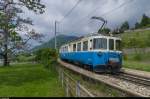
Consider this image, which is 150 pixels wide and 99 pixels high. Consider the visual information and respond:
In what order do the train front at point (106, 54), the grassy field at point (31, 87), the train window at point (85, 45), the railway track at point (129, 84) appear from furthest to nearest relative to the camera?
the train window at point (85, 45) → the train front at point (106, 54) → the grassy field at point (31, 87) → the railway track at point (129, 84)

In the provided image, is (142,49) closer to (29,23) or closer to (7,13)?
(29,23)

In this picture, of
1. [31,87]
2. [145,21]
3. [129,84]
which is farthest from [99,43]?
[145,21]

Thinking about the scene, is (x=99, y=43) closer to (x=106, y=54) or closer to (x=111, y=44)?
(x=106, y=54)

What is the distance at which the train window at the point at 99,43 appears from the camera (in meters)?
23.4

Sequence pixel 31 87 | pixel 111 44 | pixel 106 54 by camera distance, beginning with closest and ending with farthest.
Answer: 1. pixel 31 87
2. pixel 106 54
3. pixel 111 44

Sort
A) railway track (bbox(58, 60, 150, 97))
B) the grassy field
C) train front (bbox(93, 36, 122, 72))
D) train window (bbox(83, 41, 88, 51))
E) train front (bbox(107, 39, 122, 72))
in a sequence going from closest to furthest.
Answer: railway track (bbox(58, 60, 150, 97)), the grassy field, train front (bbox(93, 36, 122, 72)), train front (bbox(107, 39, 122, 72)), train window (bbox(83, 41, 88, 51))

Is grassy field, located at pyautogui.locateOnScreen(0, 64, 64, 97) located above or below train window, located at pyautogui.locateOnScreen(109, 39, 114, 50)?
below

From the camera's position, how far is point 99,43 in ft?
77.0

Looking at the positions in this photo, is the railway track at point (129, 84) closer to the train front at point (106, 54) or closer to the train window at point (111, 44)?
the train front at point (106, 54)

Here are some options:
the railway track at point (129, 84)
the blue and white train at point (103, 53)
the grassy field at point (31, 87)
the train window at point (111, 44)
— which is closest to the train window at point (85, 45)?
the blue and white train at point (103, 53)

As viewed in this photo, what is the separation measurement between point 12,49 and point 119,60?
A: 15.1m

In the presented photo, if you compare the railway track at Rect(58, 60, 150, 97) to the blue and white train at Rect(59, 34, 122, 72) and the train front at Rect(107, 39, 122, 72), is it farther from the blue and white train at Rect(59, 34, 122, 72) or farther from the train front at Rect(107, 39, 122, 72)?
the train front at Rect(107, 39, 122, 72)

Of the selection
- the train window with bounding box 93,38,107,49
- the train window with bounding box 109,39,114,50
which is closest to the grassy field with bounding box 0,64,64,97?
the train window with bounding box 93,38,107,49

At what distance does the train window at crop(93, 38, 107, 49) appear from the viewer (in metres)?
23.4
